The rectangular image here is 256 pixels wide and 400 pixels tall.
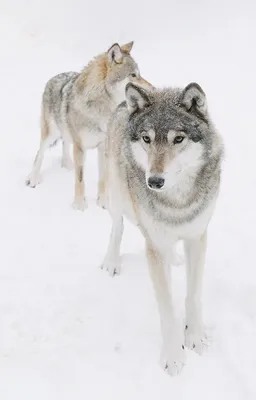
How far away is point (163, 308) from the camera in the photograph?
3.43 m

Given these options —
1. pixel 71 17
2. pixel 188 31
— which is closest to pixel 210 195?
pixel 188 31

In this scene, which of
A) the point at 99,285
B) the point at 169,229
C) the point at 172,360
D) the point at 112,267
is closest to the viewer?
the point at 169,229

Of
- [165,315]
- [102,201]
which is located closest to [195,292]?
[165,315]

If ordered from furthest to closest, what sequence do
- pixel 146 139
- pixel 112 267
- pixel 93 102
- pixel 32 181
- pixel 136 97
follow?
pixel 32 181 < pixel 93 102 < pixel 112 267 < pixel 136 97 < pixel 146 139

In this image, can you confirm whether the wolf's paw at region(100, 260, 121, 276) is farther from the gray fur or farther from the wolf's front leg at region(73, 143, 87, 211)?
the wolf's front leg at region(73, 143, 87, 211)

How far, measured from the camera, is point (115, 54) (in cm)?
540

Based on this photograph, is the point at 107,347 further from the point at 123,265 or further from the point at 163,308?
the point at 123,265

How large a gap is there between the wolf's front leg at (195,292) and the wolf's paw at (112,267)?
882 millimetres

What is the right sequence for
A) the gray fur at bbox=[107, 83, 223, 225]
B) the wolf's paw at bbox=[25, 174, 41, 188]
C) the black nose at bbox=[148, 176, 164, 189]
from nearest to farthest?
the black nose at bbox=[148, 176, 164, 189], the gray fur at bbox=[107, 83, 223, 225], the wolf's paw at bbox=[25, 174, 41, 188]

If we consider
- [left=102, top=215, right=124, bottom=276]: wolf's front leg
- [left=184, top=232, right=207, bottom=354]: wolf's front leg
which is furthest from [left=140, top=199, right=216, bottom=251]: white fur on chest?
[left=102, top=215, right=124, bottom=276]: wolf's front leg

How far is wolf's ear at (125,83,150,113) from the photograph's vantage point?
3061 millimetres

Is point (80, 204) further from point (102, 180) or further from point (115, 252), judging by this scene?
point (115, 252)

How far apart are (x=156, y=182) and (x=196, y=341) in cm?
135

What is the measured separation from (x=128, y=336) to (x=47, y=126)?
3.17 meters
